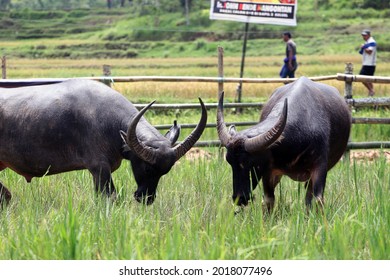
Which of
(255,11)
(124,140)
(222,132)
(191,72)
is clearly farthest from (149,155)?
(191,72)

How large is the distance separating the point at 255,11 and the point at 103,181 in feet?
29.1

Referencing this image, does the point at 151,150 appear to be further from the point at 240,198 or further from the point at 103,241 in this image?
the point at 103,241

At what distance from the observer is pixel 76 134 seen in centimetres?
548

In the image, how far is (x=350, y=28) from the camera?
131 feet

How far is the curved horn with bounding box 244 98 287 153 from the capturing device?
187 inches

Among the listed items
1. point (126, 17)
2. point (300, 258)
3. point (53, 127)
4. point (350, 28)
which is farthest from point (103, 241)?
point (126, 17)

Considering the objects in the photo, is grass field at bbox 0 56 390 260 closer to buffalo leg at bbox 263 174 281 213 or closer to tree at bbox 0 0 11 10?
buffalo leg at bbox 263 174 281 213

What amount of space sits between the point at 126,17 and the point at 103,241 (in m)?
48.3

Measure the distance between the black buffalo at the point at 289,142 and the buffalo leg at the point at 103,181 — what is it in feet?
2.73

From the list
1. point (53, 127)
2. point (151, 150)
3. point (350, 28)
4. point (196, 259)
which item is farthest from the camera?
point (350, 28)

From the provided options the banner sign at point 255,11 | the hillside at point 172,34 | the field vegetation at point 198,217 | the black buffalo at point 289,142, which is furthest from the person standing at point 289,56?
the hillside at point 172,34

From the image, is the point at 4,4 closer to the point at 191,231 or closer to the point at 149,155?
the point at 149,155

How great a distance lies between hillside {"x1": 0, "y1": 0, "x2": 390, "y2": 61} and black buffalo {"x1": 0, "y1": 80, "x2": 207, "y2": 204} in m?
25.9

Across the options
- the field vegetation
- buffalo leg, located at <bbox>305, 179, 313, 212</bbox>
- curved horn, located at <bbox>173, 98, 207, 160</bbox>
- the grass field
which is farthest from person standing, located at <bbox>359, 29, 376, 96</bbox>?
curved horn, located at <bbox>173, 98, 207, 160</bbox>
